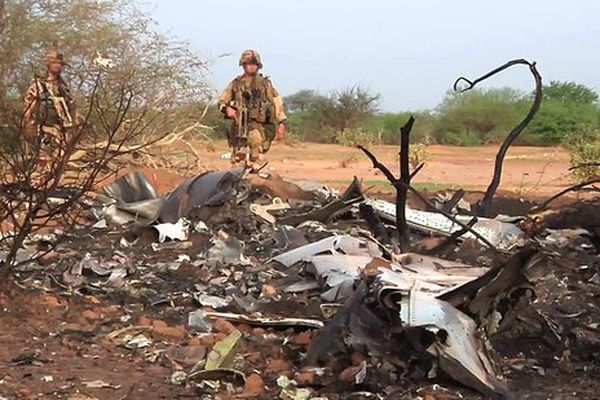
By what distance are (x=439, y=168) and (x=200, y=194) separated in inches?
522

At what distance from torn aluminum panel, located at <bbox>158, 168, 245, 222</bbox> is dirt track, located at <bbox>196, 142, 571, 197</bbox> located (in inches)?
216

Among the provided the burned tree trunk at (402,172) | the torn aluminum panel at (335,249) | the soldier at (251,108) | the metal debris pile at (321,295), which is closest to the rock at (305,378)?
the metal debris pile at (321,295)

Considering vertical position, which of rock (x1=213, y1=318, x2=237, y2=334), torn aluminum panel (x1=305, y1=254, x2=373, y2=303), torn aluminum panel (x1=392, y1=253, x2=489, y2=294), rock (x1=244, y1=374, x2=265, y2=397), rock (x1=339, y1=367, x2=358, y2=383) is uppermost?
torn aluminum panel (x1=392, y1=253, x2=489, y2=294)

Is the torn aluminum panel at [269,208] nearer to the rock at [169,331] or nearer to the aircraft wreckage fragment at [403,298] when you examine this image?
the aircraft wreckage fragment at [403,298]

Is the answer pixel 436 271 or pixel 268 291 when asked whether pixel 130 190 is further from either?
pixel 436 271

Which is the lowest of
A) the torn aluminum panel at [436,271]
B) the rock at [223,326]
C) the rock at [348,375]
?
the rock at [223,326]

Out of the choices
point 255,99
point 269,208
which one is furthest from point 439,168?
point 269,208

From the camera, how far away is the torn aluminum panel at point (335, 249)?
6516mm

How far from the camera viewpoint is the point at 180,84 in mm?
16922

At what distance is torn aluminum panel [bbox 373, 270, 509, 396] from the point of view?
3992 millimetres

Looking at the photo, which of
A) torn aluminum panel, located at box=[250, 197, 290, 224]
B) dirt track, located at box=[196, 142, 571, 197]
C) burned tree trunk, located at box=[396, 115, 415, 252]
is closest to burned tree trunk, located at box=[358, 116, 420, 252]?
burned tree trunk, located at box=[396, 115, 415, 252]

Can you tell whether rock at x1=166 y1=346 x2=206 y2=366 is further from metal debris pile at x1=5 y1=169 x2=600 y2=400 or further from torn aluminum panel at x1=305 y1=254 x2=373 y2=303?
torn aluminum panel at x1=305 y1=254 x2=373 y2=303

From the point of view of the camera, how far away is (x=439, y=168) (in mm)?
21656

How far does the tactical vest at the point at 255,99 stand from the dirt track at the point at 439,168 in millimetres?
2906
